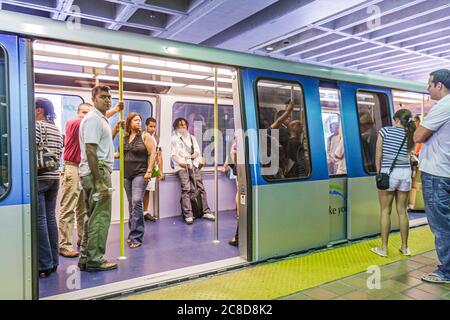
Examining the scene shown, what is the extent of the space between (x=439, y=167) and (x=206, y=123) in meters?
4.56

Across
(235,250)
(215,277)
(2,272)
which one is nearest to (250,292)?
(215,277)

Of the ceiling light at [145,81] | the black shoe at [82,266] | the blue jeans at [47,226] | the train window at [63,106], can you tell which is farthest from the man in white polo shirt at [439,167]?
the train window at [63,106]

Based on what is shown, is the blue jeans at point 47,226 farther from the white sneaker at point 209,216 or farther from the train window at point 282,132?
the white sneaker at point 209,216

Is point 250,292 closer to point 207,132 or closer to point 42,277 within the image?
point 42,277

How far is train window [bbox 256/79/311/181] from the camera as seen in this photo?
12.8 feet

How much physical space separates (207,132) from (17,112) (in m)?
4.68

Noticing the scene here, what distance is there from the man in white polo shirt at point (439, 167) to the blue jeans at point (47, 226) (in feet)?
12.4

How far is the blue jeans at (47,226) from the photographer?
3.41 meters

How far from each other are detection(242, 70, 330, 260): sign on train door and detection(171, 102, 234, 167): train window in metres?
2.55

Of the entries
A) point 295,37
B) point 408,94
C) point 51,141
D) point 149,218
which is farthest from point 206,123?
point 51,141

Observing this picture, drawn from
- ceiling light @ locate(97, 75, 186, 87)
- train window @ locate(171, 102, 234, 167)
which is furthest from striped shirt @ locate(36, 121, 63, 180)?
train window @ locate(171, 102, 234, 167)

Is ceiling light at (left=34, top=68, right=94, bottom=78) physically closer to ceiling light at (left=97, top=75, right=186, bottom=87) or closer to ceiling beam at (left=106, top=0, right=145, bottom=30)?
ceiling light at (left=97, top=75, right=186, bottom=87)

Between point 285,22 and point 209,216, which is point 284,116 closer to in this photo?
point 285,22

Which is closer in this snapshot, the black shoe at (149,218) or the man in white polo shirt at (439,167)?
A: the man in white polo shirt at (439,167)
